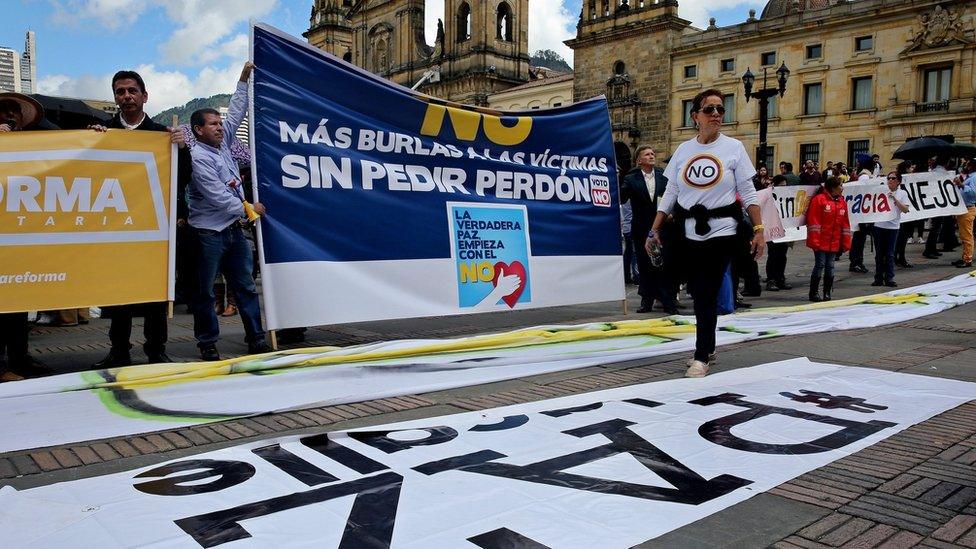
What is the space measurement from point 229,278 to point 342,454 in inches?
127

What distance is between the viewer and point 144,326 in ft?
18.1

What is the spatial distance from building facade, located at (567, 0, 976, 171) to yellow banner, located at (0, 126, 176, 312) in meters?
41.9

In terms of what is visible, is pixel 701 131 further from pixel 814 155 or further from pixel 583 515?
pixel 814 155

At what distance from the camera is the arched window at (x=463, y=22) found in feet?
215

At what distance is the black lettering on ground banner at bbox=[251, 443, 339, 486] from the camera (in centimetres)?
300

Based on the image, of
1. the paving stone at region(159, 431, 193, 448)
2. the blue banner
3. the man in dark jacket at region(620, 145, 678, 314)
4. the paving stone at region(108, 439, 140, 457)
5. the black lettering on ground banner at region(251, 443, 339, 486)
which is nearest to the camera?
the black lettering on ground banner at region(251, 443, 339, 486)

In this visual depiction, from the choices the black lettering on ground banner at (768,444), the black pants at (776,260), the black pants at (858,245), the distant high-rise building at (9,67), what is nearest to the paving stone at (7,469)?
the black lettering on ground banner at (768,444)

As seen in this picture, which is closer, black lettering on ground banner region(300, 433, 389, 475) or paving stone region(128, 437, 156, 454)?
black lettering on ground banner region(300, 433, 389, 475)

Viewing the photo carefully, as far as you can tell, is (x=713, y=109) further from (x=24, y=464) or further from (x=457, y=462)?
(x=24, y=464)

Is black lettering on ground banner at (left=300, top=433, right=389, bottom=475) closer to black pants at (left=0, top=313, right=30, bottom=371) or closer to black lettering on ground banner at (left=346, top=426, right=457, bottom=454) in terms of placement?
black lettering on ground banner at (left=346, top=426, right=457, bottom=454)

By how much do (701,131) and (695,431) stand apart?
2367 mm

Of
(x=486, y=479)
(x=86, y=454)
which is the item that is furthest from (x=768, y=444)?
(x=86, y=454)

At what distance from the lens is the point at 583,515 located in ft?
8.82

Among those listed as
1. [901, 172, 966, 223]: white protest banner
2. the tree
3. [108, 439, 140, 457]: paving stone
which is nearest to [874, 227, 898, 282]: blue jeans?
[901, 172, 966, 223]: white protest banner
